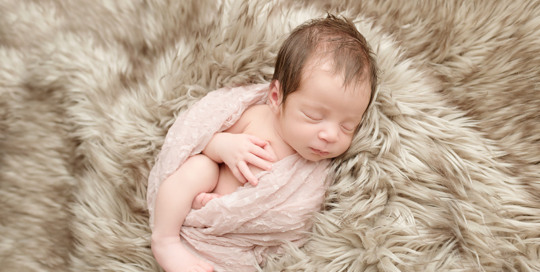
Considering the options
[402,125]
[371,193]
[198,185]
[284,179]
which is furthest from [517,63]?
[198,185]

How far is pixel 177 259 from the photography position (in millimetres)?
1003

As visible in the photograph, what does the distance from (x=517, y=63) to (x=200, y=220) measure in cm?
96

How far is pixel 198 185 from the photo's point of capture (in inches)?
41.3

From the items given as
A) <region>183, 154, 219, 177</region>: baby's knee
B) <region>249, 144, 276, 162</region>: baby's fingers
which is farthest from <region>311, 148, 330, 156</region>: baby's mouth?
<region>183, 154, 219, 177</region>: baby's knee

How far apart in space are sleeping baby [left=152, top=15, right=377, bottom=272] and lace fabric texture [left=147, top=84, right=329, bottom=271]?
3 centimetres

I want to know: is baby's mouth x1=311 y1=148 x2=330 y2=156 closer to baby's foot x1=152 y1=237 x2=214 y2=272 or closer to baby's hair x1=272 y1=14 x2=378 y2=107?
baby's hair x1=272 y1=14 x2=378 y2=107

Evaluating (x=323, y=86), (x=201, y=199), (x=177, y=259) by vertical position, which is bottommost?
(x=177, y=259)

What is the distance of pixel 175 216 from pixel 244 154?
0.25m

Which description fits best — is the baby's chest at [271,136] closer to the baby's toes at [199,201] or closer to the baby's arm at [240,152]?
the baby's arm at [240,152]

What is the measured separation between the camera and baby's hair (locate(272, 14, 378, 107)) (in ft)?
3.07

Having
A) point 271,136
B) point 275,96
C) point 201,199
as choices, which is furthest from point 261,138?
point 201,199

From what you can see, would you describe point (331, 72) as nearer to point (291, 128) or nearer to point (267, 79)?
point (291, 128)

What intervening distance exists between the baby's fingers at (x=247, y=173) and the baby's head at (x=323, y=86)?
0.13 m

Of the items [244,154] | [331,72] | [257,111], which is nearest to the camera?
[331,72]
